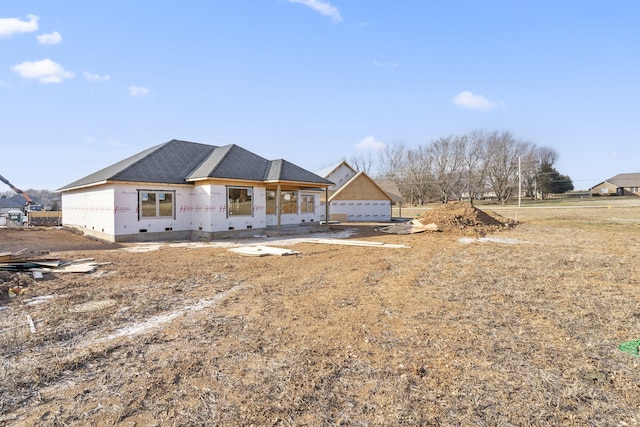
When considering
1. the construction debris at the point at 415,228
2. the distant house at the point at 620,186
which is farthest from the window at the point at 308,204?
the distant house at the point at 620,186

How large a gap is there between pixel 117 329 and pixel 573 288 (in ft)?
28.0

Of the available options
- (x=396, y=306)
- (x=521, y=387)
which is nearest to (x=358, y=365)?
(x=521, y=387)

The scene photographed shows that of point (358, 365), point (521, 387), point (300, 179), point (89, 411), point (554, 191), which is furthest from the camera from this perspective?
point (554, 191)

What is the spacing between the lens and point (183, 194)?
1723 centimetres

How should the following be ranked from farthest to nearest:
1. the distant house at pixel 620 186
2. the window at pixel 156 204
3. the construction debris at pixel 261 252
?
the distant house at pixel 620 186 < the window at pixel 156 204 < the construction debris at pixel 261 252

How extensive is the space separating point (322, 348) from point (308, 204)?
771 inches

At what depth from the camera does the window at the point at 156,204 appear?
15984 mm

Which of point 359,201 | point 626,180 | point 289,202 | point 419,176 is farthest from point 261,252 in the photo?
point 626,180

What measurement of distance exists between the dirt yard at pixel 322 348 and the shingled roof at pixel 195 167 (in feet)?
28.2

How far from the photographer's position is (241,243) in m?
15.3

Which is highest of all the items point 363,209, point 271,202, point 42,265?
point 271,202

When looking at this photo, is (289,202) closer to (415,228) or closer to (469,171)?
(415,228)

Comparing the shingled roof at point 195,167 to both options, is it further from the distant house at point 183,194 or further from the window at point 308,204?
the window at point 308,204

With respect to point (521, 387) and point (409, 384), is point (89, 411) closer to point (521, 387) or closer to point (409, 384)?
point (409, 384)
